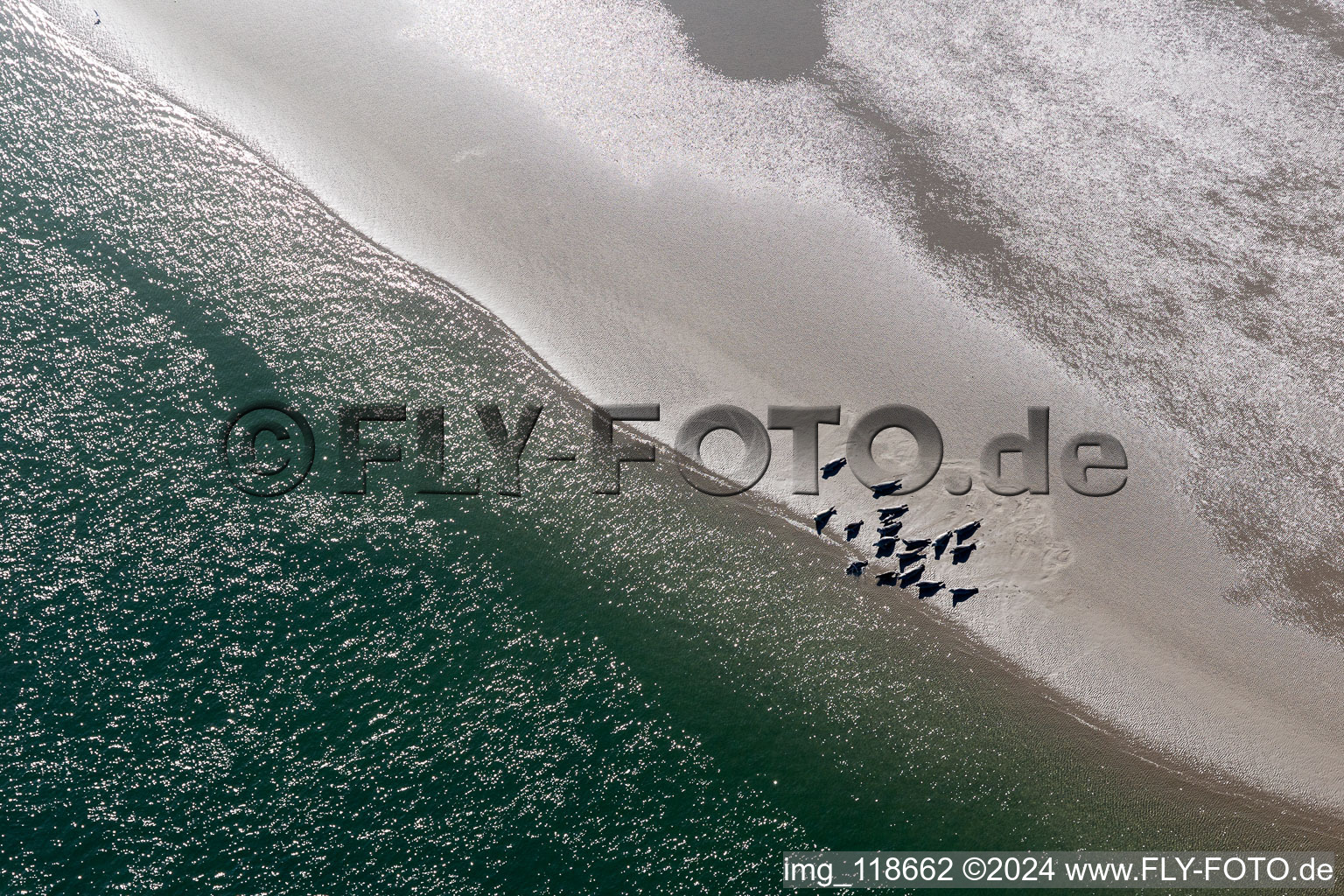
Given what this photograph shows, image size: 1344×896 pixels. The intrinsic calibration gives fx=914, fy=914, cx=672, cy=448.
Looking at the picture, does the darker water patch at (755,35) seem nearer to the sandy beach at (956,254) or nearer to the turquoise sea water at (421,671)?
the sandy beach at (956,254)

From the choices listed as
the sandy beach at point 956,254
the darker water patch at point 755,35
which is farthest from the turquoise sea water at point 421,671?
the darker water patch at point 755,35

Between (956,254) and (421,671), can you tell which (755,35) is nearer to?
(956,254)

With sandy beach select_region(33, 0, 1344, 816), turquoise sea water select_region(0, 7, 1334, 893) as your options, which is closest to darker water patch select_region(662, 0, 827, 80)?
sandy beach select_region(33, 0, 1344, 816)

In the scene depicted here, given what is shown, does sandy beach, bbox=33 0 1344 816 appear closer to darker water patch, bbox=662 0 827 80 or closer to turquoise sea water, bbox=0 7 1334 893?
darker water patch, bbox=662 0 827 80

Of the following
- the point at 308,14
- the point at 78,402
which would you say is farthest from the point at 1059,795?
the point at 308,14

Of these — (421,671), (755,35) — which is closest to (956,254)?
(755,35)

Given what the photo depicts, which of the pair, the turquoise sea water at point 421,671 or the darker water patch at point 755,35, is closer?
the turquoise sea water at point 421,671
